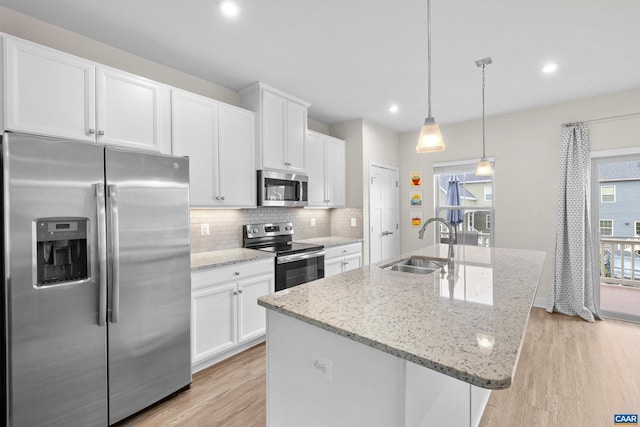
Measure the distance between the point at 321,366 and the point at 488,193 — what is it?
4123 millimetres

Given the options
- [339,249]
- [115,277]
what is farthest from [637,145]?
[115,277]

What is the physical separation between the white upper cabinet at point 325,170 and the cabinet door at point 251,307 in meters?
1.39

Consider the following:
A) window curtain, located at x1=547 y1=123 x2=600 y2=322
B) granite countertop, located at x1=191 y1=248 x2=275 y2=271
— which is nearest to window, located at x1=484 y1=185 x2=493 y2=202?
window curtain, located at x1=547 y1=123 x2=600 y2=322

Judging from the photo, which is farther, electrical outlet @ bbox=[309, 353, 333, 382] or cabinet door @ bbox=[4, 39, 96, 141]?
cabinet door @ bbox=[4, 39, 96, 141]

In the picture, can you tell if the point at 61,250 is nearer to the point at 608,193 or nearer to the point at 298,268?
the point at 298,268

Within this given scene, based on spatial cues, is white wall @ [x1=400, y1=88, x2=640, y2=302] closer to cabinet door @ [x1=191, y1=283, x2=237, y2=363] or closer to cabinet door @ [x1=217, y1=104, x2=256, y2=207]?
cabinet door @ [x1=217, y1=104, x2=256, y2=207]

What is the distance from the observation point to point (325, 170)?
4.09m

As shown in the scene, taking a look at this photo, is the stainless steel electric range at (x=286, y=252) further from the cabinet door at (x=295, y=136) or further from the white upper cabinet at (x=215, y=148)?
the cabinet door at (x=295, y=136)

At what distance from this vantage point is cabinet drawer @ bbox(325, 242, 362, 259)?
3.68 metres

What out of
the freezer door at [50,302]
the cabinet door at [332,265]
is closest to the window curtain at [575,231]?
the cabinet door at [332,265]

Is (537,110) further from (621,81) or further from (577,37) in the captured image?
(577,37)

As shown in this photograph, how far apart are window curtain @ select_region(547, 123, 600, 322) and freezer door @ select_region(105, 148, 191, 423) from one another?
4.24 metres

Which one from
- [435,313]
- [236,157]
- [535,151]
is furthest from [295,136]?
[535,151]

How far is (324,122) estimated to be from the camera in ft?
14.8
